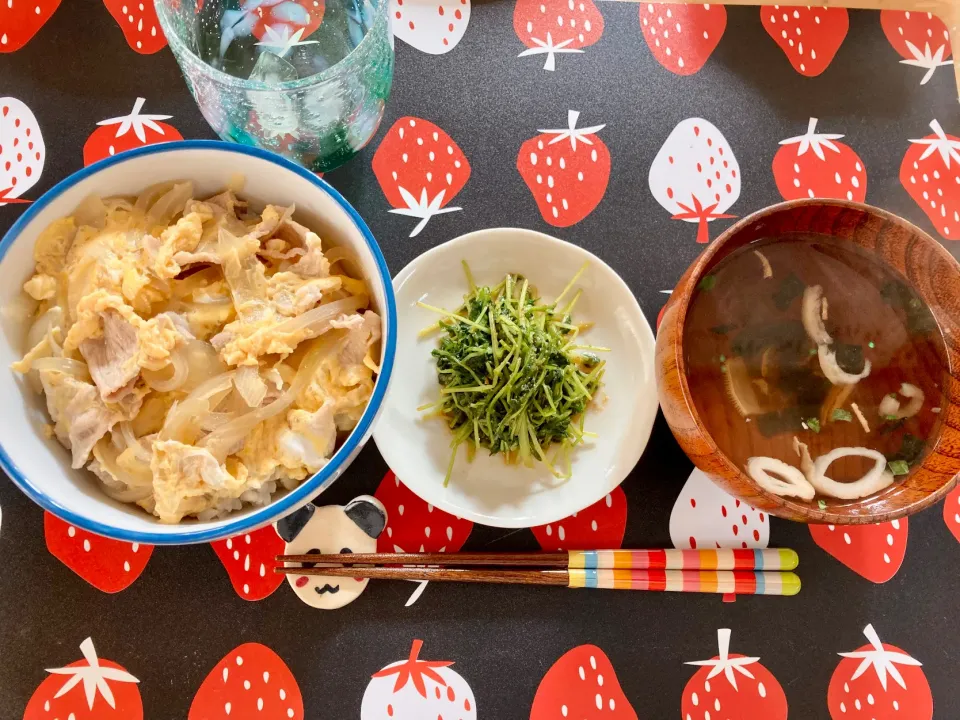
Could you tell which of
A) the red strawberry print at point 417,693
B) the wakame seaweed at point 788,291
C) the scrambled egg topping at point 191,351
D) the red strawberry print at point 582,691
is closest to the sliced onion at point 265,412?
the scrambled egg topping at point 191,351

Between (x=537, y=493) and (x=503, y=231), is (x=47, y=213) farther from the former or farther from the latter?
(x=537, y=493)

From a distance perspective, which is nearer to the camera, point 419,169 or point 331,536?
point 331,536

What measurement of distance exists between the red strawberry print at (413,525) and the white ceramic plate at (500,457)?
0.09 meters

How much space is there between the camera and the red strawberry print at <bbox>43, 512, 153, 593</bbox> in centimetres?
153

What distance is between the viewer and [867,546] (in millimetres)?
1651

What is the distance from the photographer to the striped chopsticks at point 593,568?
4.98 ft

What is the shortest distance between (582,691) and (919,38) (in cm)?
199

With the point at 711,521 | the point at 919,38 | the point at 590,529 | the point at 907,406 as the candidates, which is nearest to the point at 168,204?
the point at 590,529

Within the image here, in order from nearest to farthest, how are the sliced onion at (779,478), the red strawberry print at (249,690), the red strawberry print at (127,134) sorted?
the sliced onion at (779,478), the red strawberry print at (249,690), the red strawberry print at (127,134)

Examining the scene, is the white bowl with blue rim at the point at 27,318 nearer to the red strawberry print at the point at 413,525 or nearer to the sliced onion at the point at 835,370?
the red strawberry print at the point at 413,525

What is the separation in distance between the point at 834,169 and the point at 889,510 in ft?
3.23

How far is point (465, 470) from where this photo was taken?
5.18ft

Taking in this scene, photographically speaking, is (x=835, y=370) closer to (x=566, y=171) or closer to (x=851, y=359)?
(x=851, y=359)

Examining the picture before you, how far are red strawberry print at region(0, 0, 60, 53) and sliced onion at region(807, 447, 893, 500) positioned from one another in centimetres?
220
